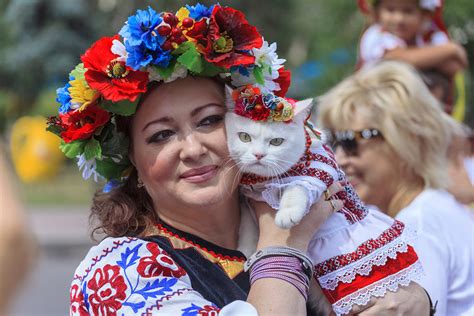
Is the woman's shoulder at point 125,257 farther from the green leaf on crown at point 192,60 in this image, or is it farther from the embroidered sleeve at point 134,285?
the green leaf on crown at point 192,60


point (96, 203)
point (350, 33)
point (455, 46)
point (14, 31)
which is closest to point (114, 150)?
point (96, 203)

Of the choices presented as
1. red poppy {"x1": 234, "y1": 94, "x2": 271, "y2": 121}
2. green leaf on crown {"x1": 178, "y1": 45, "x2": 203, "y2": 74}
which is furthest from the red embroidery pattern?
green leaf on crown {"x1": 178, "y1": 45, "x2": 203, "y2": 74}

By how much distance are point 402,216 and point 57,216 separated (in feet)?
41.3

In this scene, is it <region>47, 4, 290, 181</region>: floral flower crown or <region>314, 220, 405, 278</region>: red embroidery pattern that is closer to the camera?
<region>47, 4, 290, 181</region>: floral flower crown

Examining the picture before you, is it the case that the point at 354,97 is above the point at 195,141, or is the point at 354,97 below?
above

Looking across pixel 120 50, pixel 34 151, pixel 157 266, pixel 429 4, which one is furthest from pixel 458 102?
pixel 34 151

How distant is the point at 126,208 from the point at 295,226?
506 mm

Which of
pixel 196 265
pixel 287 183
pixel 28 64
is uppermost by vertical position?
pixel 28 64

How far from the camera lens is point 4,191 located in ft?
4.12

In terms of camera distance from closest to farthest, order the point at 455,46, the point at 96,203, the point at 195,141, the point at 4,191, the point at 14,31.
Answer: the point at 4,191 < the point at 195,141 < the point at 96,203 < the point at 455,46 < the point at 14,31

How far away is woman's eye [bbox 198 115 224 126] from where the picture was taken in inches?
98.0

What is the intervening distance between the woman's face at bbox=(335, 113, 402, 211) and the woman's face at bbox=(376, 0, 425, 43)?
161 cm

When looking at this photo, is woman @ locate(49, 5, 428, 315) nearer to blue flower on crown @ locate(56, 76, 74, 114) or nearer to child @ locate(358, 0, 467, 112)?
blue flower on crown @ locate(56, 76, 74, 114)

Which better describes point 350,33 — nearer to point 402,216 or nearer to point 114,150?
point 402,216
